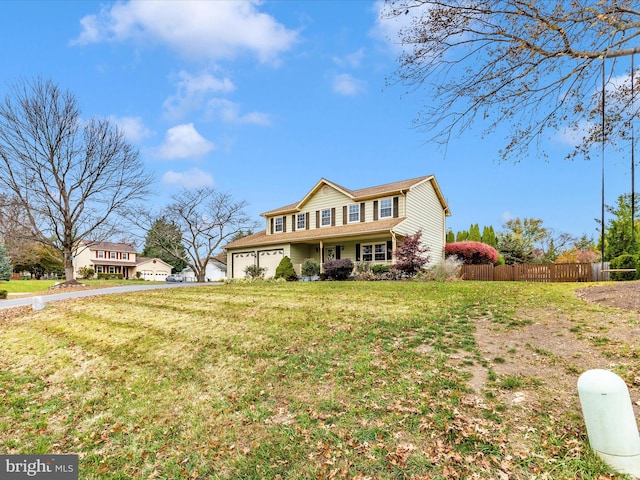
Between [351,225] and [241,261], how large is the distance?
419 inches

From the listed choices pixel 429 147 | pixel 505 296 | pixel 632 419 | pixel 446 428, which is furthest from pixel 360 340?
pixel 505 296

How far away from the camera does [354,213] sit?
23.4 m

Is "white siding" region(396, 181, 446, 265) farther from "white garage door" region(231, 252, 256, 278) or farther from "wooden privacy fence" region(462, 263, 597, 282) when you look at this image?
"white garage door" region(231, 252, 256, 278)

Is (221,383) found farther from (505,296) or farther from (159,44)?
(159,44)

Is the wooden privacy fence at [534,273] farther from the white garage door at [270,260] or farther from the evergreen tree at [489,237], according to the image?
the white garage door at [270,260]

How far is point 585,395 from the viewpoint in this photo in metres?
3.18

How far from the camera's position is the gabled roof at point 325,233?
800 inches

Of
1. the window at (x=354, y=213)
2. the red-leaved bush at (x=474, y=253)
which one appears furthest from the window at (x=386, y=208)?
the red-leaved bush at (x=474, y=253)

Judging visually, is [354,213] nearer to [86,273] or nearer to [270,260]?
[270,260]

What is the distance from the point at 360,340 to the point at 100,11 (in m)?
12.3

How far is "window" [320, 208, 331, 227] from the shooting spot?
2469 cm

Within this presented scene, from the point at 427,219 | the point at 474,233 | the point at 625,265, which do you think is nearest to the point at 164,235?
the point at 427,219

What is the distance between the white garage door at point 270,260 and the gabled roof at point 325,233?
2.53 ft

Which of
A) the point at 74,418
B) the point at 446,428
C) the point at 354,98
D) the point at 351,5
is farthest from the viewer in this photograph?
the point at 354,98
